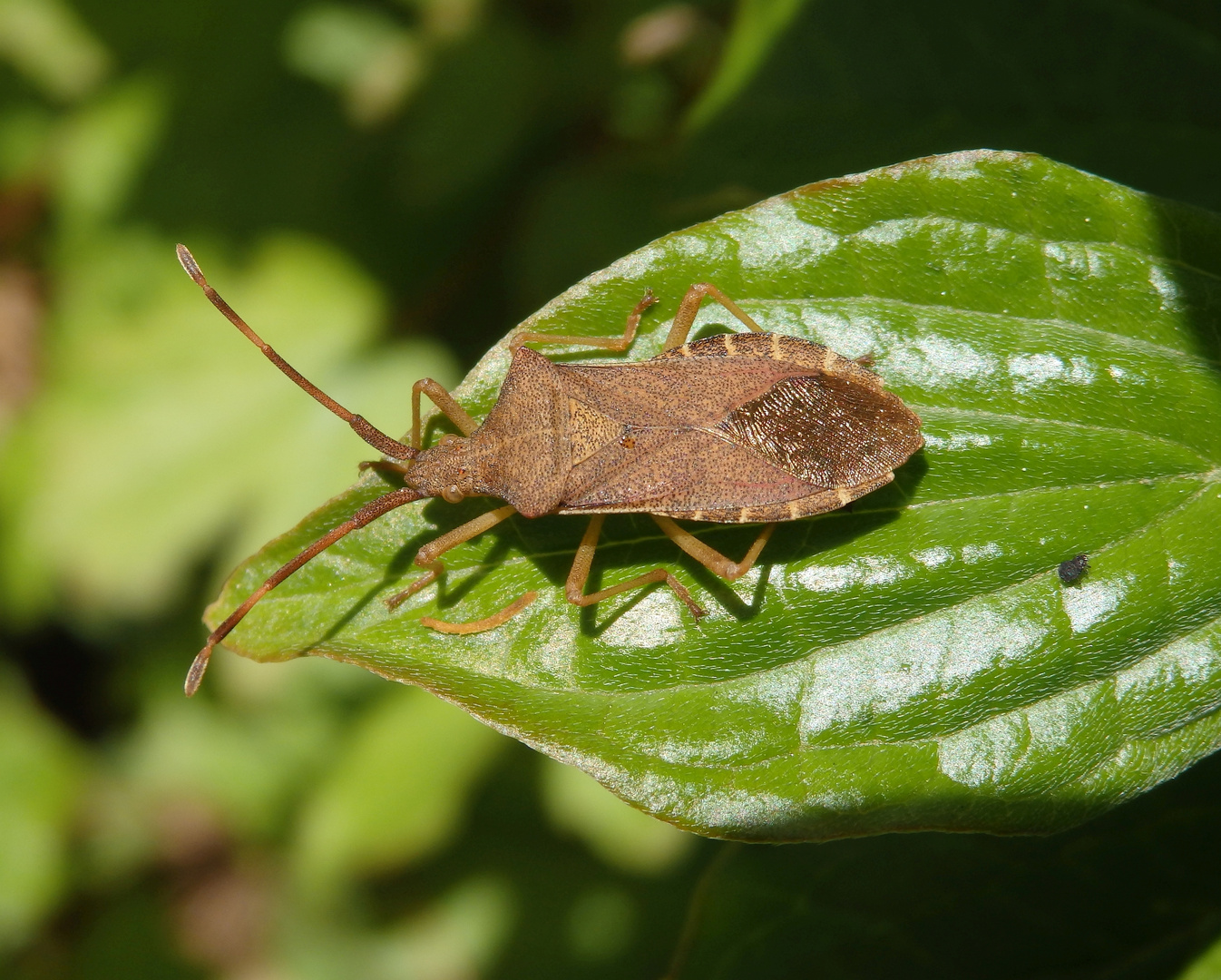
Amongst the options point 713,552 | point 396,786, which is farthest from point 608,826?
point 713,552

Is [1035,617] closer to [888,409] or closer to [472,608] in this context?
[888,409]

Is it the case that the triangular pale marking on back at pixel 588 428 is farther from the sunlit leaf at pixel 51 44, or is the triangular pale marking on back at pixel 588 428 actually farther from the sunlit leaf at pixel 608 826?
the sunlit leaf at pixel 51 44

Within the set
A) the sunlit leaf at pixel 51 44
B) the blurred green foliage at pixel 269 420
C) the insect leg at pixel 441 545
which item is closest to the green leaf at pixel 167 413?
the blurred green foliage at pixel 269 420

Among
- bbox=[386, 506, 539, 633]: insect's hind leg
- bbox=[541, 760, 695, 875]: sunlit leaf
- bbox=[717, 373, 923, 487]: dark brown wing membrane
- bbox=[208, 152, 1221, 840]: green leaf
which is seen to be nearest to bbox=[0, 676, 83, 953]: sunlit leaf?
bbox=[541, 760, 695, 875]: sunlit leaf

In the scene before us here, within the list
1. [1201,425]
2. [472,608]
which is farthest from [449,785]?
[1201,425]

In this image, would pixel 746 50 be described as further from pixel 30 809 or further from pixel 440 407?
pixel 30 809

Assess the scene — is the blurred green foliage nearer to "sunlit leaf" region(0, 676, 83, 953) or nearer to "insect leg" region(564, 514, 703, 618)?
"sunlit leaf" region(0, 676, 83, 953)
